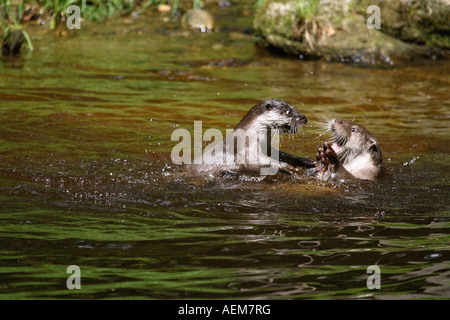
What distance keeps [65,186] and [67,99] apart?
2.55 m

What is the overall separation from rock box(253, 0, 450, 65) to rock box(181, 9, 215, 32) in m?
1.38

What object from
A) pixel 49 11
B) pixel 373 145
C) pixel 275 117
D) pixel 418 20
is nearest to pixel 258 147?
pixel 275 117

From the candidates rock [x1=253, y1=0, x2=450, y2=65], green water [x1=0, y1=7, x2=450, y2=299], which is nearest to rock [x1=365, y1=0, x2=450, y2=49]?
rock [x1=253, y1=0, x2=450, y2=65]

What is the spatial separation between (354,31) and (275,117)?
159 inches

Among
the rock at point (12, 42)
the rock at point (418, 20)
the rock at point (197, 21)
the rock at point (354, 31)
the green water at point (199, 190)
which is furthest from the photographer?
the rock at point (197, 21)

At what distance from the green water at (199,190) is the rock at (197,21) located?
131 centimetres

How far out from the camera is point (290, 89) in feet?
24.1

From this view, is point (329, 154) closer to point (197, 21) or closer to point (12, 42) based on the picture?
point (12, 42)

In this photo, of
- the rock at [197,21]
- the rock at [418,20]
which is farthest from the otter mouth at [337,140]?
the rock at [197,21]

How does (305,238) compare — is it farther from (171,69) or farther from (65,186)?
(171,69)

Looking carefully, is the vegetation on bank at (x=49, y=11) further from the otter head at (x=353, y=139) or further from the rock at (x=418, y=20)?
the otter head at (x=353, y=139)

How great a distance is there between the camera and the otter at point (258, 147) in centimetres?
484

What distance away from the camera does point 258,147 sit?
497cm

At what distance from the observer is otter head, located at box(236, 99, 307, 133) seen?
15.9 ft
